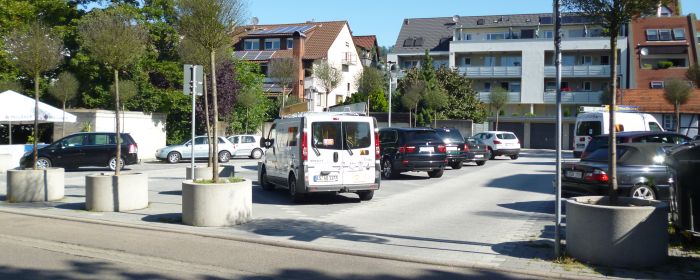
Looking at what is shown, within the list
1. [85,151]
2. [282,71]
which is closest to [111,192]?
[85,151]

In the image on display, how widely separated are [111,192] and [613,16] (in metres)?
9.09

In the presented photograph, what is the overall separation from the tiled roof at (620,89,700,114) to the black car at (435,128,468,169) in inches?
883

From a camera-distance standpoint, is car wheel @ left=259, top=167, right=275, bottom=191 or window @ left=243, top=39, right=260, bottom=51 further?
window @ left=243, top=39, right=260, bottom=51

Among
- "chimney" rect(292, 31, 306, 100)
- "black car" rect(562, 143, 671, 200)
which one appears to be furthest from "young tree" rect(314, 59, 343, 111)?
"black car" rect(562, 143, 671, 200)

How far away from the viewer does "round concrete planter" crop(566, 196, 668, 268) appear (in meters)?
7.24

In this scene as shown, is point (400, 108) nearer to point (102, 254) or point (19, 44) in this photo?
point (19, 44)

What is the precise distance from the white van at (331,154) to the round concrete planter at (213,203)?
295 centimetres

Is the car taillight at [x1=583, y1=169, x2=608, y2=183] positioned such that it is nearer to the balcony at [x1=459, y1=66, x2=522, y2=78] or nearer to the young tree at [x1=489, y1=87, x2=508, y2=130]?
the young tree at [x1=489, y1=87, x2=508, y2=130]

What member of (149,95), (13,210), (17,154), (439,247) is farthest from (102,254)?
(149,95)

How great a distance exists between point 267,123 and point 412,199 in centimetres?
3150

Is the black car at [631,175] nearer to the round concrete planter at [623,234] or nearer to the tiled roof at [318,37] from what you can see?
the round concrete planter at [623,234]

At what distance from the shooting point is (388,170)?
20484 mm

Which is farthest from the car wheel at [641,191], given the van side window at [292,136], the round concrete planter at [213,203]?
the round concrete planter at [213,203]

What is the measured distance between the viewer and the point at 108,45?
12.7 m
